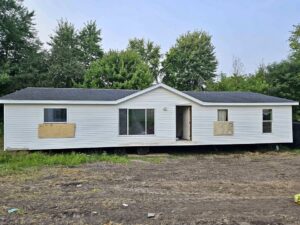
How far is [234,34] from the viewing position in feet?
124

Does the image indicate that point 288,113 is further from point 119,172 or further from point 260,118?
point 119,172

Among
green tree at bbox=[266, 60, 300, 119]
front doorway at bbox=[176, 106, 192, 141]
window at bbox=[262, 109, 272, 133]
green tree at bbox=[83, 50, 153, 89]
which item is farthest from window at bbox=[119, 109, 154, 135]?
green tree at bbox=[83, 50, 153, 89]

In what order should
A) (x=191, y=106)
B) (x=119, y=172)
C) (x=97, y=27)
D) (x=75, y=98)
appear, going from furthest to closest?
(x=97, y=27), (x=191, y=106), (x=75, y=98), (x=119, y=172)

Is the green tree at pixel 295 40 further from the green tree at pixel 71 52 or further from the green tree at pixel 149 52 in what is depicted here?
the green tree at pixel 71 52

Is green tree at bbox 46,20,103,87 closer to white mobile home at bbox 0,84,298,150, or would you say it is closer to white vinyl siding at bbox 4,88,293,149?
white mobile home at bbox 0,84,298,150

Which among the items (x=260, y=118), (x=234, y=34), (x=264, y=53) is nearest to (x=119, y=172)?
(x=260, y=118)

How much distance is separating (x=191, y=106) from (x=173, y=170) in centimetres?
638

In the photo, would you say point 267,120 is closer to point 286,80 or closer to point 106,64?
point 286,80

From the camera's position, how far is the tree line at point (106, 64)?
1163 inches

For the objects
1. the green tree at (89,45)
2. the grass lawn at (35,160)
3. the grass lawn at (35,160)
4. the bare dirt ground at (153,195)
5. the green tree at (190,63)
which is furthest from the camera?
the green tree at (190,63)

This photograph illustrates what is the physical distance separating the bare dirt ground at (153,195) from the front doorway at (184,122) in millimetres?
5459

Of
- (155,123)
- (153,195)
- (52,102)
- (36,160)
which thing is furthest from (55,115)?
(153,195)

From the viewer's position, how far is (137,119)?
17.7 meters

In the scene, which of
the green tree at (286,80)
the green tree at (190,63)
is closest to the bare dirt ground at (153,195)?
the green tree at (286,80)
